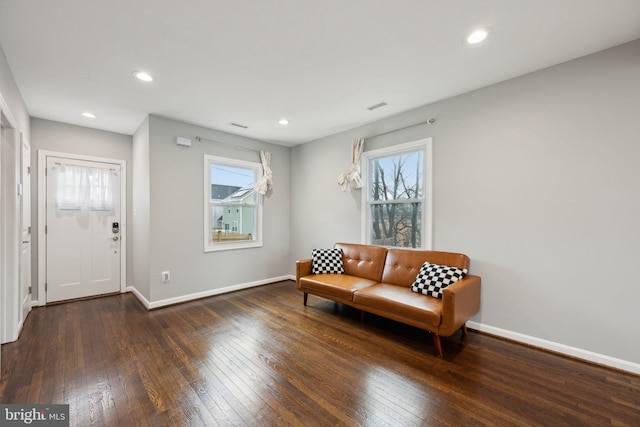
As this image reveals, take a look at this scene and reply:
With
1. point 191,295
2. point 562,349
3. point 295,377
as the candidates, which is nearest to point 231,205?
point 191,295

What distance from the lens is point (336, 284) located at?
324cm

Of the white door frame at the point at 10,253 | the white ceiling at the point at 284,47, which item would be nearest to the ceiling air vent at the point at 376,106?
the white ceiling at the point at 284,47

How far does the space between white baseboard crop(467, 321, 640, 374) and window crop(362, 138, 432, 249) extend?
41.1 inches

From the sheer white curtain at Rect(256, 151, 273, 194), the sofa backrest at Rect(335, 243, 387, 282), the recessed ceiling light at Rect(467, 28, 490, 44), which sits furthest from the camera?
the sheer white curtain at Rect(256, 151, 273, 194)

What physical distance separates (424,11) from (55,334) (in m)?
4.45

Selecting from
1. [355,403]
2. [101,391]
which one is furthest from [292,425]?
[101,391]

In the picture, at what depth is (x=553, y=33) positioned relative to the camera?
6.63 ft

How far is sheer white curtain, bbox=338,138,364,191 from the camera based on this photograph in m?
3.93

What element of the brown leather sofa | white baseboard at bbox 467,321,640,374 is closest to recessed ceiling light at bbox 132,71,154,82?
the brown leather sofa

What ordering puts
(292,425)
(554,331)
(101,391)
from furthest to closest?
(554,331) → (101,391) → (292,425)

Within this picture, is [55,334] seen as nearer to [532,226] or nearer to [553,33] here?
[532,226]

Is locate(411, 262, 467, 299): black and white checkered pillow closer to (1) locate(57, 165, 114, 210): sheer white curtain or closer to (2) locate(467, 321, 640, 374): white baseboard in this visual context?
(2) locate(467, 321, 640, 374): white baseboard

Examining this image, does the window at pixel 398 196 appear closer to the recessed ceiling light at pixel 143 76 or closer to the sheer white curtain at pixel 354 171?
the sheer white curtain at pixel 354 171

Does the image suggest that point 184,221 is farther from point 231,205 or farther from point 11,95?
point 11,95
